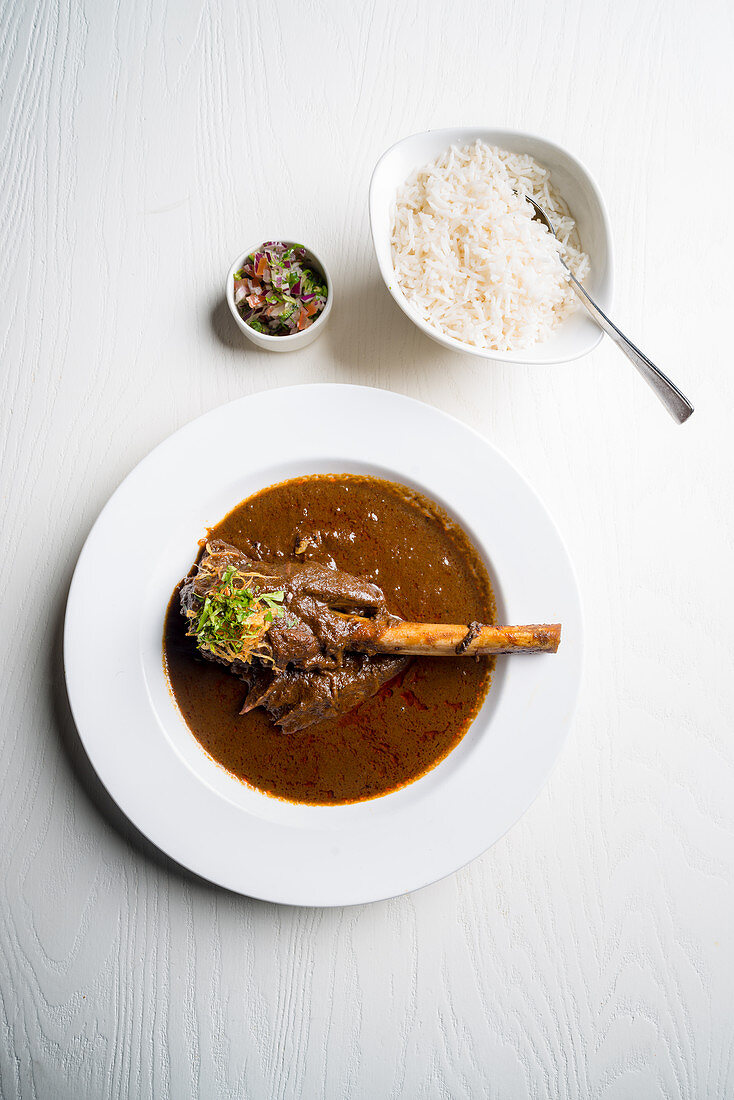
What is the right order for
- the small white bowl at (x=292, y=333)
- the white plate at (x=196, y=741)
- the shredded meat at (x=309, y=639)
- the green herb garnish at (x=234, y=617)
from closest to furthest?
the green herb garnish at (x=234, y=617), the shredded meat at (x=309, y=639), the white plate at (x=196, y=741), the small white bowl at (x=292, y=333)

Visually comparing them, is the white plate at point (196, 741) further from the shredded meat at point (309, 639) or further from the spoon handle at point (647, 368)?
the spoon handle at point (647, 368)

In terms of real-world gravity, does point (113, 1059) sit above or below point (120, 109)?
below

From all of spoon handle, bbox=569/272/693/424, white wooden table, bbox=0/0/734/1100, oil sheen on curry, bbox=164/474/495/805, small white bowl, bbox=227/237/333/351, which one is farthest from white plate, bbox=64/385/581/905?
spoon handle, bbox=569/272/693/424

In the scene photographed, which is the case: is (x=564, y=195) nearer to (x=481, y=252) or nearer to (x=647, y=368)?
(x=481, y=252)

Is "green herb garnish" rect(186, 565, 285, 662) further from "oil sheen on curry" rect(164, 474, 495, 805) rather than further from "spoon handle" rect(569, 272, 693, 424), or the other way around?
"spoon handle" rect(569, 272, 693, 424)

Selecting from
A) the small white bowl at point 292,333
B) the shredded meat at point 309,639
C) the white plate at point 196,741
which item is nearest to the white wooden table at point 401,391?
the small white bowl at point 292,333

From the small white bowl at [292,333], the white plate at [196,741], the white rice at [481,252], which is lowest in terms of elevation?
the white plate at [196,741]

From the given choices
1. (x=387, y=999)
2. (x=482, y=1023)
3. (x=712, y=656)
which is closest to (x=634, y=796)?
(x=712, y=656)

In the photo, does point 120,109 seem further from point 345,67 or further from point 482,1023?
point 482,1023
